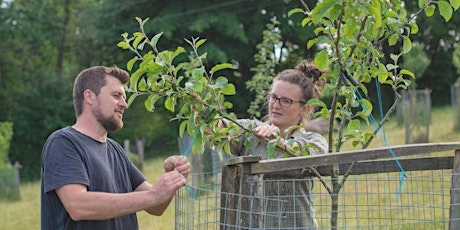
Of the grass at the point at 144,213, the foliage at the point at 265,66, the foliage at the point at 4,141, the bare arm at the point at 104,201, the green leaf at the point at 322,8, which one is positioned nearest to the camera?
the green leaf at the point at 322,8

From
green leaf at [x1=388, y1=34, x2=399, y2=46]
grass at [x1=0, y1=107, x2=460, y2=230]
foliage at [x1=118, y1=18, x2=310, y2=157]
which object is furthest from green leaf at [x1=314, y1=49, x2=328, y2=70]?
grass at [x1=0, y1=107, x2=460, y2=230]

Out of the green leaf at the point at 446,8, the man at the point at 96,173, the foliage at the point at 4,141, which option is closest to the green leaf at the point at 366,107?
the green leaf at the point at 446,8

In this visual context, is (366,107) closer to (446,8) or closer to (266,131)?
(266,131)

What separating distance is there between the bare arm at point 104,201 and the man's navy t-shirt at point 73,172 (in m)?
0.06

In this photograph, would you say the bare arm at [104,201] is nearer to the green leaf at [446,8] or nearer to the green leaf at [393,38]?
the green leaf at [393,38]

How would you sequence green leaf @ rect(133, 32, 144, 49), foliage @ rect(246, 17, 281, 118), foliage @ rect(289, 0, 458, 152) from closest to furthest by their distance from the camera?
foliage @ rect(289, 0, 458, 152) < green leaf @ rect(133, 32, 144, 49) < foliage @ rect(246, 17, 281, 118)

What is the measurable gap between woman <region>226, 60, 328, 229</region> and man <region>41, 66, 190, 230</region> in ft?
1.52

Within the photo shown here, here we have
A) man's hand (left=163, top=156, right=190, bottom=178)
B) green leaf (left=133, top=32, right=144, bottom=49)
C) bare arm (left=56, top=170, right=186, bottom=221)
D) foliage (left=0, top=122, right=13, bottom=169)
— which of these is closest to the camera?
bare arm (left=56, top=170, right=186, bottom=221)

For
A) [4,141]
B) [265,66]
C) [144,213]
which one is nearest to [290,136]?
[265,66]

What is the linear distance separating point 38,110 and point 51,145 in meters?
32.8

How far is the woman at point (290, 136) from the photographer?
4043 millimetres

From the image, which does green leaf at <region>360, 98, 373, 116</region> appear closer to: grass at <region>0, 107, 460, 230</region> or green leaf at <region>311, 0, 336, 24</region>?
green leaf at <region>311, 0, 336, 24</region>

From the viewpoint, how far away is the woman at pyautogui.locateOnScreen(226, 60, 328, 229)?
404 cm

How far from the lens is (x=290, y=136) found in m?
4.35
